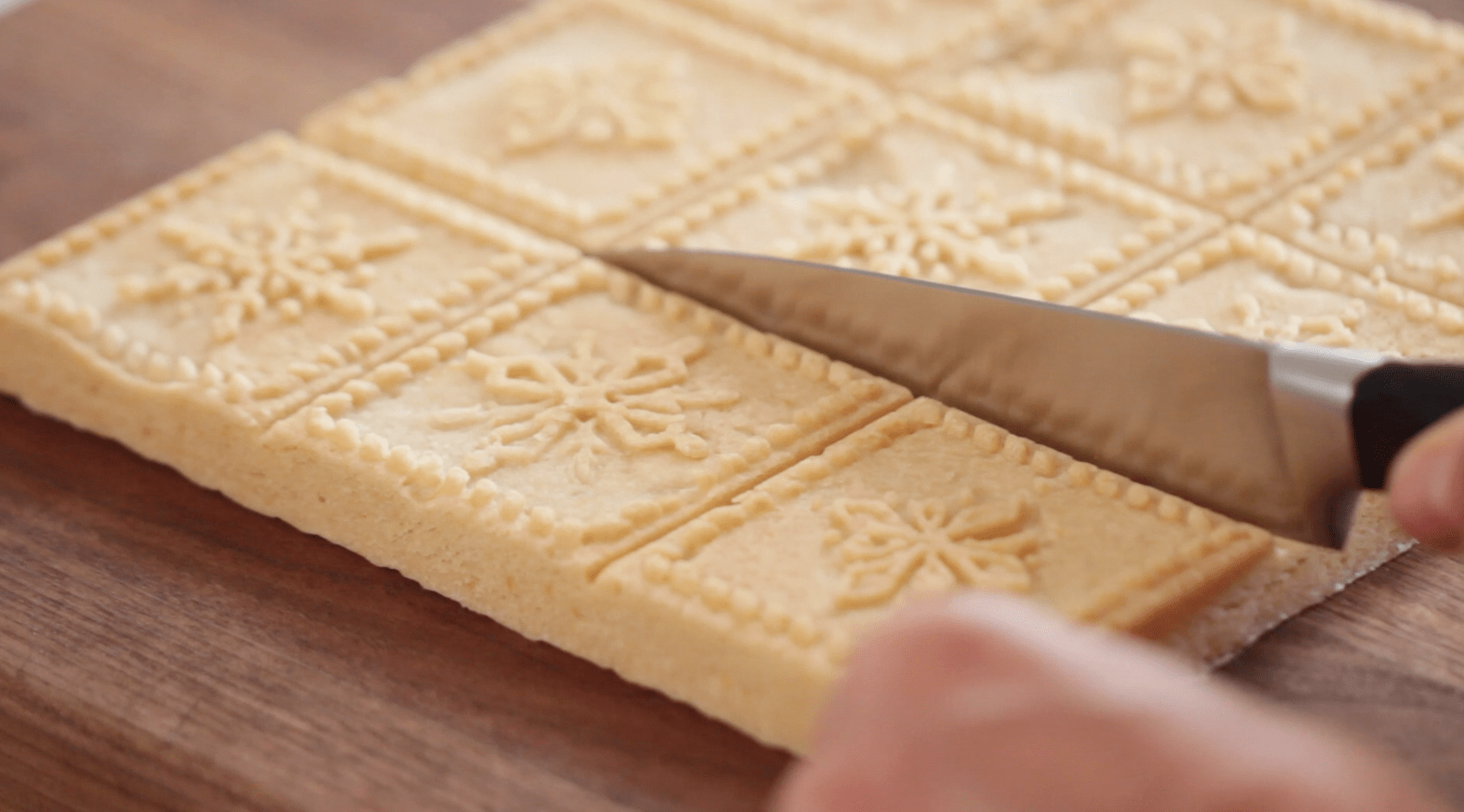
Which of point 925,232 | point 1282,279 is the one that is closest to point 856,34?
point 925,232

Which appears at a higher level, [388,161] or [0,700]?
[388,161]

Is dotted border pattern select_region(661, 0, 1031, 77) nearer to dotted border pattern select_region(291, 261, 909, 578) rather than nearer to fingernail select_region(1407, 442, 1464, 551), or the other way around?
dotted border pattern select_region(291, 261, 909, 578)

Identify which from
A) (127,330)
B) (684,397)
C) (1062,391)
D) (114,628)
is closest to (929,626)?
(1062,391)

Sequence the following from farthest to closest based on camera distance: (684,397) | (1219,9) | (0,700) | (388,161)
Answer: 1. (1219,9)
2. (388,161)
3. (684,397)
4. (0,700)

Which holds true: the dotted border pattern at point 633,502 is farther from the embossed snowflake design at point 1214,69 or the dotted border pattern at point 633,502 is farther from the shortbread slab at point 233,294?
the embossed snowflake design at point 1214,69

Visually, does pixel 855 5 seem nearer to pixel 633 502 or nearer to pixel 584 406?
pixel 584 406

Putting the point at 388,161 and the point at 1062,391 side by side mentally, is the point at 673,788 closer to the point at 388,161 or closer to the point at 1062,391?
the point at 1062,391

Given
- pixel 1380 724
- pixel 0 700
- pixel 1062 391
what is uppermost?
pixel 1062 391
